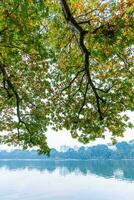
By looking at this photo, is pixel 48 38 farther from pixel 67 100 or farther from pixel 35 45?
pixel 67 100

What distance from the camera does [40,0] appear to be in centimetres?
1116

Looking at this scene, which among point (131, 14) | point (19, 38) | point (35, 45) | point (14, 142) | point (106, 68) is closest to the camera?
point (131, 14)

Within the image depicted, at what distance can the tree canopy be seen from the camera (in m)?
13.3

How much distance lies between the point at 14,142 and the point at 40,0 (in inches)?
533

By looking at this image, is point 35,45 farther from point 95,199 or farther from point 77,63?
point 95,199

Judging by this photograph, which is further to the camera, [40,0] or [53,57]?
[53,57]

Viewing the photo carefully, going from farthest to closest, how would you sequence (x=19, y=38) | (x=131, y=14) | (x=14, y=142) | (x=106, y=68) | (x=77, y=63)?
(x=14, y=142)
(x=106, y=68)
(x=77, y=63)
(x=19, y=38)
(x=131, y=14)

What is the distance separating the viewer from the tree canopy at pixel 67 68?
1327cm

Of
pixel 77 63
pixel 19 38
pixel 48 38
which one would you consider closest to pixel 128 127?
pixel 77 63

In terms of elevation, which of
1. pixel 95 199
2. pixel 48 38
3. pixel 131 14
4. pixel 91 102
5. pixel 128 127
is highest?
pixel 48 38

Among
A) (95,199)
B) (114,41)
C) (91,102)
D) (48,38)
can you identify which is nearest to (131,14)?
(114,41)

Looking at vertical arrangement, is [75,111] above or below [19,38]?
below

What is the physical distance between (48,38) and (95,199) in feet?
138

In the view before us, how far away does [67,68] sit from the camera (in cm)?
1866
